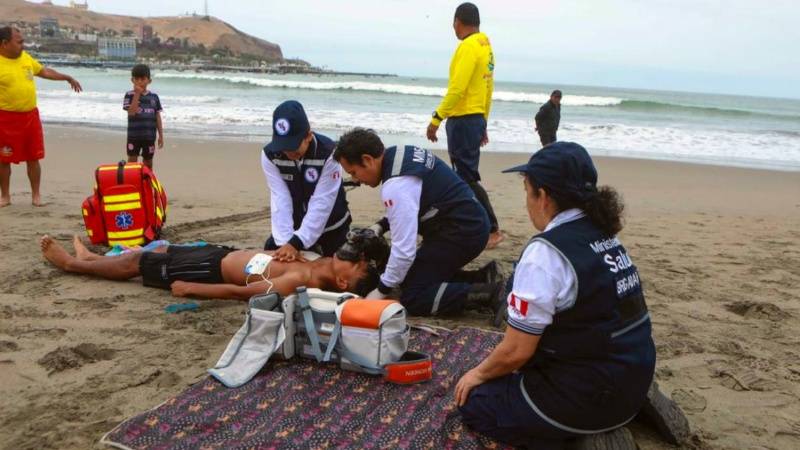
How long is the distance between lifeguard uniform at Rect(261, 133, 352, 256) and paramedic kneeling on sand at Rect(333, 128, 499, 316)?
484 mm

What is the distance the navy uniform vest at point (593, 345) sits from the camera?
2.20 m

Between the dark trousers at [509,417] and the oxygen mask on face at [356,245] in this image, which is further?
the oxygen mask on face at [356,245]

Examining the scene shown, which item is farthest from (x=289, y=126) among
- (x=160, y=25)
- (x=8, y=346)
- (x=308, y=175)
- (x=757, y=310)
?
(x=160, y=25)

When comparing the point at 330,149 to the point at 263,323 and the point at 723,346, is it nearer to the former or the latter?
the point at 263,323

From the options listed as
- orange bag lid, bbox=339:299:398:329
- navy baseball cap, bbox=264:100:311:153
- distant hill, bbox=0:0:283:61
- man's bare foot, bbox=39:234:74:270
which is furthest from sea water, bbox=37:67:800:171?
distant hill, bbox=0:0:283:61

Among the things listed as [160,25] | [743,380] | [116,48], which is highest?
[160,25]

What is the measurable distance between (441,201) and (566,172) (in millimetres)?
1900

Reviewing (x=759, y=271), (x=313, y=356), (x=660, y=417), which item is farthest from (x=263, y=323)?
(x=759, y=271)

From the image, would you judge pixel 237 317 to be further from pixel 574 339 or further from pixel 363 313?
pixel 574 339

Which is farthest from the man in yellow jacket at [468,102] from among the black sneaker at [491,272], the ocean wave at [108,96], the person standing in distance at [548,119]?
the ocean wave at [108,96]

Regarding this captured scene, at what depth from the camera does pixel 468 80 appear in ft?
18.8

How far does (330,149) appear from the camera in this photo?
462cm

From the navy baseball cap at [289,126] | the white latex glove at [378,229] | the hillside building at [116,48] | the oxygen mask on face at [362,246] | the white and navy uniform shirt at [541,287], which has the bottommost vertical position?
the oxygen mask on face at [362,246]

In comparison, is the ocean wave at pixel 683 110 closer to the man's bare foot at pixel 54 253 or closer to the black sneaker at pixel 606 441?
the man's bare foot at pixel 54 253
